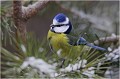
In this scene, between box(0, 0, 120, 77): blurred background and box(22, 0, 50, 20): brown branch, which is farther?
box(0, 0, 120, 77): blurred background

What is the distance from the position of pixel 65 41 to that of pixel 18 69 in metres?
0.10

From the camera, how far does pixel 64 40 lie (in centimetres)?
50

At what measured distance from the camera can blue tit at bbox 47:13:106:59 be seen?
0.45 metres

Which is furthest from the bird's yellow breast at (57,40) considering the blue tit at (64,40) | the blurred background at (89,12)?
the blurred background at (89,12)

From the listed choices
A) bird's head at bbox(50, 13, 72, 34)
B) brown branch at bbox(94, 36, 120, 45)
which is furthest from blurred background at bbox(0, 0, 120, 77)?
bird's head at bbox(50, 13, 72, 34)

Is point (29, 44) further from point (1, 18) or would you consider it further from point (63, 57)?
point (1, 18)

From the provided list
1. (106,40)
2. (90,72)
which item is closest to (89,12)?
(106,40)

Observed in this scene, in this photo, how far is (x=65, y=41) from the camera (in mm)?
495

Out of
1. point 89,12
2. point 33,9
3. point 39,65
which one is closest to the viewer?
point 39,65

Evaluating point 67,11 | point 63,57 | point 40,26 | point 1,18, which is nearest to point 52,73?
point 63,57

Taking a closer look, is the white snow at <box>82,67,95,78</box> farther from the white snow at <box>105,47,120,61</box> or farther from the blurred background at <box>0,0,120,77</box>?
the blurred background at <box>0,0,120,77</box>

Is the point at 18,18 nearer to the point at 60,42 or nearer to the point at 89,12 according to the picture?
the point at 60,42

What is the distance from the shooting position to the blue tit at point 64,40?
45cm

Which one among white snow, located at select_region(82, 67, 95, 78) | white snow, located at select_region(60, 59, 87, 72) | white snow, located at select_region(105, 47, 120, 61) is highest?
white snow, located at select_region(105, 47, 120, 61)
